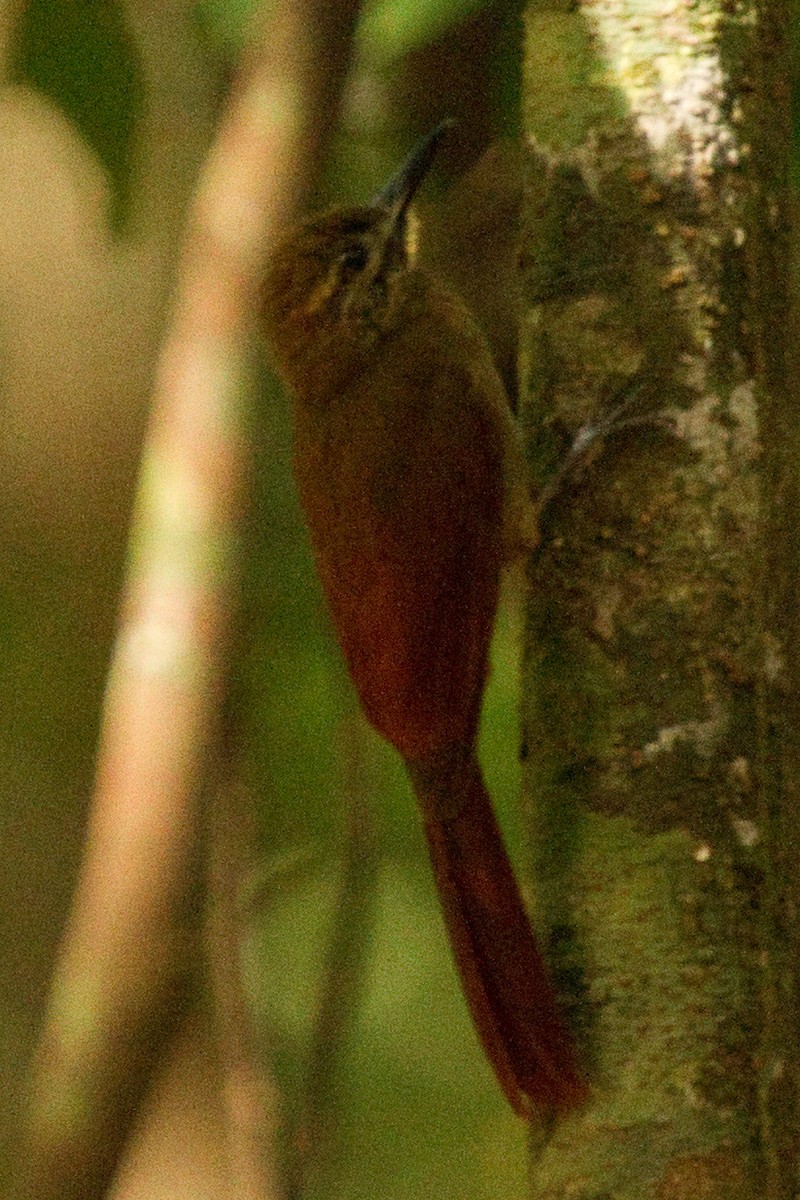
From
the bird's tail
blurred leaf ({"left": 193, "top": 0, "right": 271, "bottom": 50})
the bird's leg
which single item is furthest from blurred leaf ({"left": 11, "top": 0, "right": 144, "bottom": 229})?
the bird's tail

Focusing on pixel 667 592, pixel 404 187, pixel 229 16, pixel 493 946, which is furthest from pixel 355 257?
pixel 493 946

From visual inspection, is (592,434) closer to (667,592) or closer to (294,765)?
(667,592)

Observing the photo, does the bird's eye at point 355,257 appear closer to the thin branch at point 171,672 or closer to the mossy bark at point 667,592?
the thin branch at point 171,672

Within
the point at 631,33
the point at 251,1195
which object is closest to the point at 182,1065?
the point at 251,1195

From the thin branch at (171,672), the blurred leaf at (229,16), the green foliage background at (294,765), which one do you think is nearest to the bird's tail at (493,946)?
the thin branch at (171,672)

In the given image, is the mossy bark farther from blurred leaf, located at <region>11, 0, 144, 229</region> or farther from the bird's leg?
blurred leaf, located at <region>11, 0, 144, 229</region>

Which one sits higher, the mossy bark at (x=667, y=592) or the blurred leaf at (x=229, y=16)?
the blurred leaf at (x=229, y=16)
